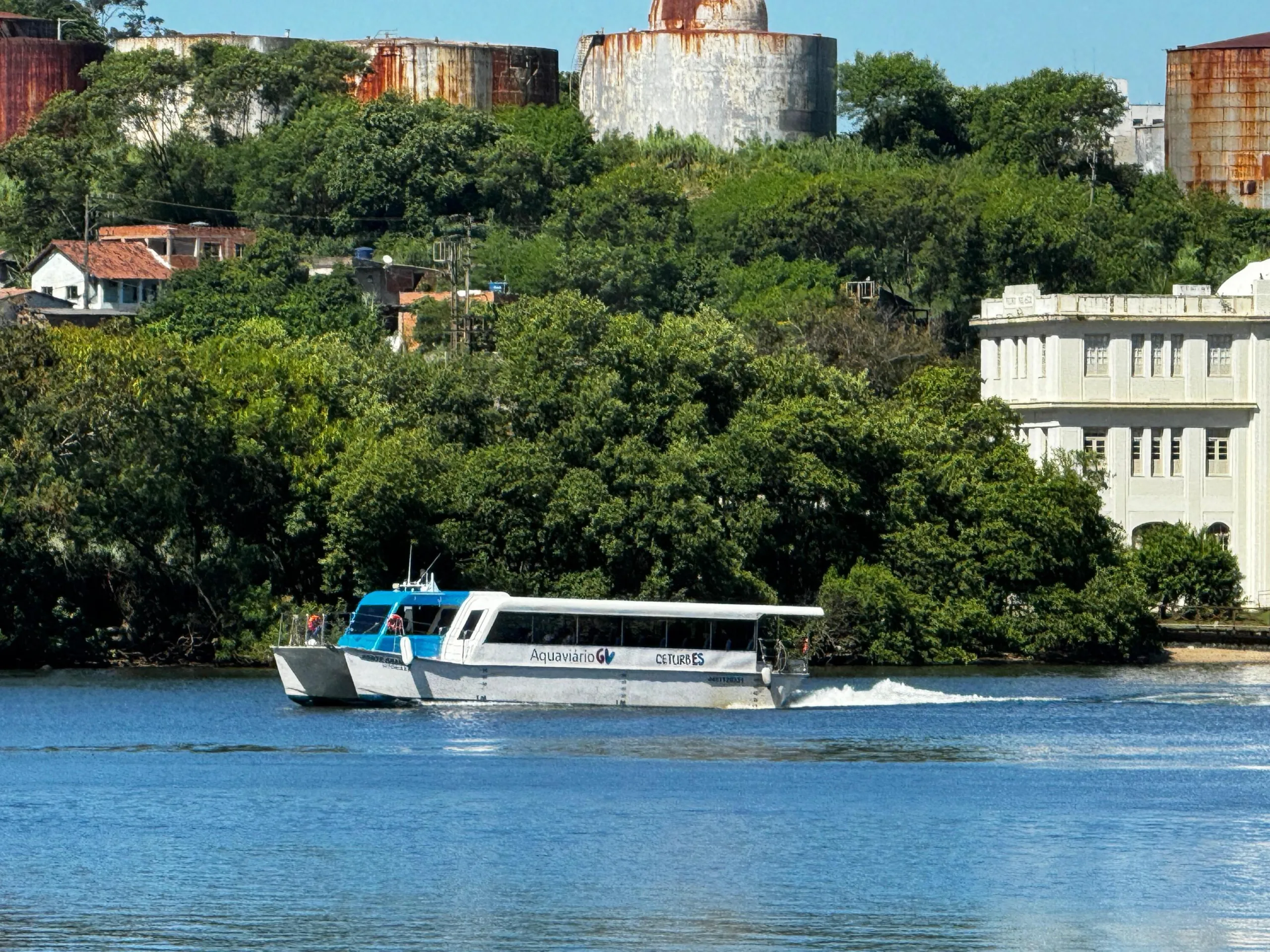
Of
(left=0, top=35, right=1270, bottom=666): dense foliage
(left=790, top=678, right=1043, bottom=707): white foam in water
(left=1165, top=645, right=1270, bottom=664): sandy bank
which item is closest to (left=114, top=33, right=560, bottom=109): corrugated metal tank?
(left=0, top=35, right=1270, bottom=666): dense foliage

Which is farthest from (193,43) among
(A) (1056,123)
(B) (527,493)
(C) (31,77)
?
(B) (527,493)

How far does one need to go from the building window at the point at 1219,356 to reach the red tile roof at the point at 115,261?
43.8 metres

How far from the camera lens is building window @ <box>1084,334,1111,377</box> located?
3765 inches

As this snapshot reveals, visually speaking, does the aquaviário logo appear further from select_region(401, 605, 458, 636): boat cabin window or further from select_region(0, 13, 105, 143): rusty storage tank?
select_region(0, 13, 105, 143): rusty storage tank

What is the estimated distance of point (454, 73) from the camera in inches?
5655

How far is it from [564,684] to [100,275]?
195 feet

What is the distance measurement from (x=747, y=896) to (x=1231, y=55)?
328ft

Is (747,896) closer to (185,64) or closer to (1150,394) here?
(1150,394)

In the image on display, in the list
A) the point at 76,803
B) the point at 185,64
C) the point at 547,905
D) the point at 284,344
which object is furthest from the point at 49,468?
the point at 185,64

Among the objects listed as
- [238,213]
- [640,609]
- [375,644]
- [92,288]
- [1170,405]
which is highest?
[238,213]

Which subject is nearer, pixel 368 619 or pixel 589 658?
pixel 589 658

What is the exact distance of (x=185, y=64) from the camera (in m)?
142

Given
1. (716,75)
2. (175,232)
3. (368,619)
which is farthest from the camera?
(716,75)

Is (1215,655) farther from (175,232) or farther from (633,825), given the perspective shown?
(175,232)
